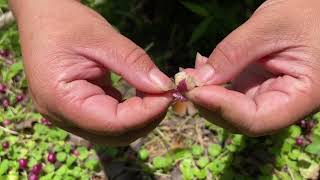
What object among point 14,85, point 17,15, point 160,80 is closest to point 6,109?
point 14,85

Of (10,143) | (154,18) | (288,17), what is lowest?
(10,143)

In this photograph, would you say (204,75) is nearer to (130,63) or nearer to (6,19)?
(130,63)

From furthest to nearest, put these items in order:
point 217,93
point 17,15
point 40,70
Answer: point 17,15 < point 40,70 < point 217,93

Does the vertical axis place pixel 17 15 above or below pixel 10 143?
above

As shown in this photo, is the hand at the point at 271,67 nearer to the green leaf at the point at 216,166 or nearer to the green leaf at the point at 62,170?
the green leaf at the point at 216,166

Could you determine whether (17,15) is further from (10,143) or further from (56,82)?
(10,143)

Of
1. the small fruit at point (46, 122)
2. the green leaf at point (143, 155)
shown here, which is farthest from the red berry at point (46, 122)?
the green leaf at point (143, 155)
